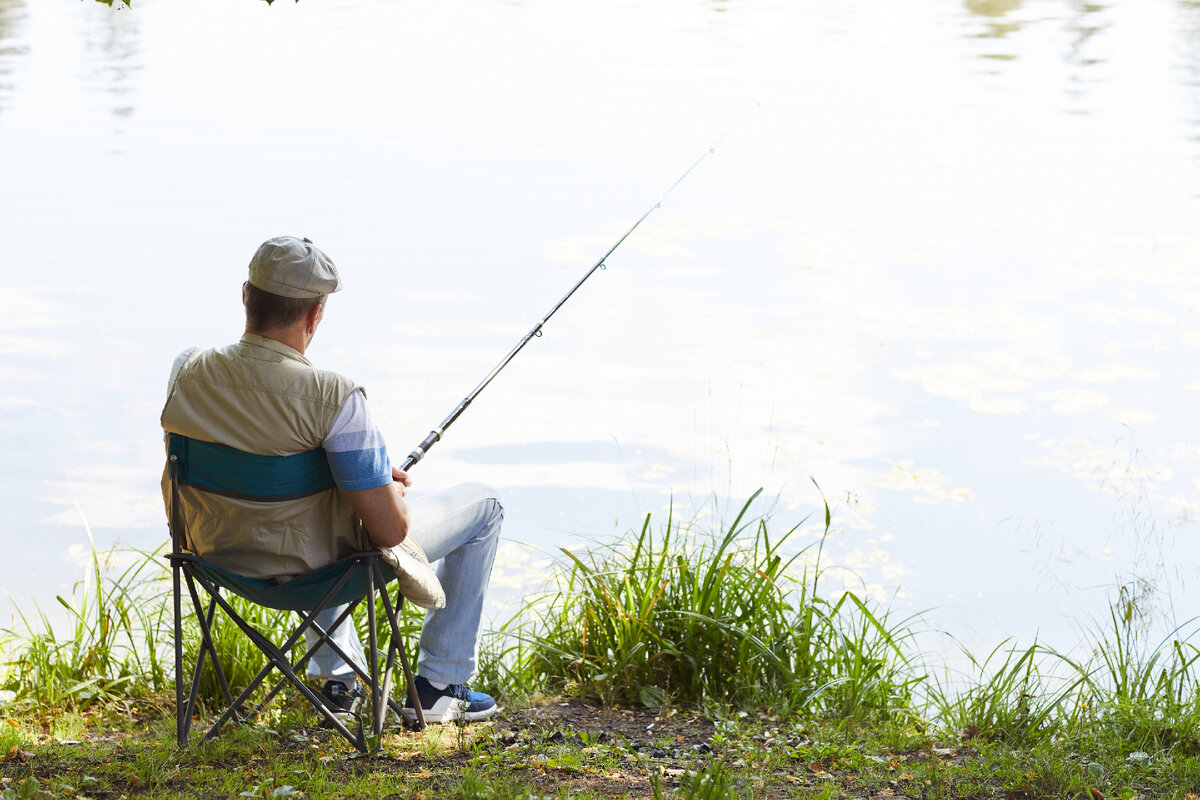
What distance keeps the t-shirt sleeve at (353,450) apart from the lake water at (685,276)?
222 cm

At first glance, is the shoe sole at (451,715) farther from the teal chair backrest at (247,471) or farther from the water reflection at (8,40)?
the water reflection at (8,40)

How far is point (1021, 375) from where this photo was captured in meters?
7.44

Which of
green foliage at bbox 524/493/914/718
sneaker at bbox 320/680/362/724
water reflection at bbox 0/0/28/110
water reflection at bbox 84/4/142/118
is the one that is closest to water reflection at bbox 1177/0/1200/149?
green foliage at bbox 524/493/914/718

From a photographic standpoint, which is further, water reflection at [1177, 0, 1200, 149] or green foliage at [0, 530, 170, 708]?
water reflection at [1177, 0, 1200, 149]

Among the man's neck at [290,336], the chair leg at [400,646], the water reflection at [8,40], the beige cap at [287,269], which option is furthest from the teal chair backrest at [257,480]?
the water reflection at [8,40]

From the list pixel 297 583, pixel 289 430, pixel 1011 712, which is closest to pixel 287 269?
pixel 289 430

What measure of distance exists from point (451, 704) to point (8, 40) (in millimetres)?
19645

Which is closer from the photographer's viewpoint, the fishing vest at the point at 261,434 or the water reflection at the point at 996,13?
the fishing vest at the point at 261,434

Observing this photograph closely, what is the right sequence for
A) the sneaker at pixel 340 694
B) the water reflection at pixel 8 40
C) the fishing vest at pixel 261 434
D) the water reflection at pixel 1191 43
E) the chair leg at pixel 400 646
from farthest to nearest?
the water reflection at pixel 1191 43 → the water reflection at pixel 8 40 → the sneaker at pixel 340 694 → the chair leg at pixel 400 646 → the fishing vest at pixel 261 434

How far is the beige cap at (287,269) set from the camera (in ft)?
8.14

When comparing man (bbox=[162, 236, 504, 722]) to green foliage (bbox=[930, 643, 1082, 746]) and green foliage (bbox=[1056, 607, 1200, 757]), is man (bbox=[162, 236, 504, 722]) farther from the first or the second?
green foliage (bbox=[1056, 607, 1200, 757])

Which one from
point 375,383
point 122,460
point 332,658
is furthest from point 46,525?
point 332,658

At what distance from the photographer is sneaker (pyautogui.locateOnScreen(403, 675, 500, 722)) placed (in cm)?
291

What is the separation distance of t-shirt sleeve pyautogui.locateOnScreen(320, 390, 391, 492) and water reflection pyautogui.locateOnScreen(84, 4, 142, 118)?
43.1 feet
